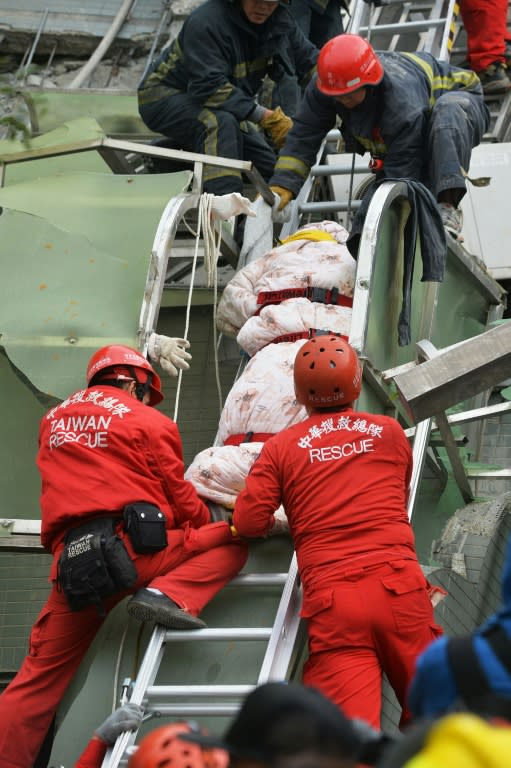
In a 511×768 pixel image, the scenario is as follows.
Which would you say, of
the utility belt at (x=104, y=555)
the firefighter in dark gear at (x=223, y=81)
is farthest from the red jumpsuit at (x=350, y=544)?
the firefighter in dark gear at (x=223, y=81)

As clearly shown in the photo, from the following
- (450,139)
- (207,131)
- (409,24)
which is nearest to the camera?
(450,139)

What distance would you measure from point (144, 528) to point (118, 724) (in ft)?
2.36

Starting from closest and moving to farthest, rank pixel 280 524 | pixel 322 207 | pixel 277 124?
pixel 280 524
pixel 322 207
pixel 277 124

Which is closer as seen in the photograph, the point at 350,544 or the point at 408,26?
the point at 350,544

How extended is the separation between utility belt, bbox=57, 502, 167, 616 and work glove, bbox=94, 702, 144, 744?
465 mm

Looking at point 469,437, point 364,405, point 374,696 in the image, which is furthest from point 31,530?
point 469,437

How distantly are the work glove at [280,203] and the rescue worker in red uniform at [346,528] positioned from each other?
2740 millimetres

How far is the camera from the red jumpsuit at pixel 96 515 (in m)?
4.94

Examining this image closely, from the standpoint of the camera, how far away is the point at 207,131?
328 inches

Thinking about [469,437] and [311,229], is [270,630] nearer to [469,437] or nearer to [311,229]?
[311,229]

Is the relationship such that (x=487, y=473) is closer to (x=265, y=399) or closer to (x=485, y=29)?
(x=265, y=399)

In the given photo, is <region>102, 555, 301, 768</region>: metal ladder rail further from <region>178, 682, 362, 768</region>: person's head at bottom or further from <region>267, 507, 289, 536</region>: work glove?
<region>178, 682, 362, 768</region>: person's head at bottom

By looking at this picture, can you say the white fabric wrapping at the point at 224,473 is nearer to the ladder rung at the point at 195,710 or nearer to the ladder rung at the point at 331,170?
the ladder rung at the point at 195,710

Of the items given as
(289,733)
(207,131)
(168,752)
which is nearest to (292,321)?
(207,131)
